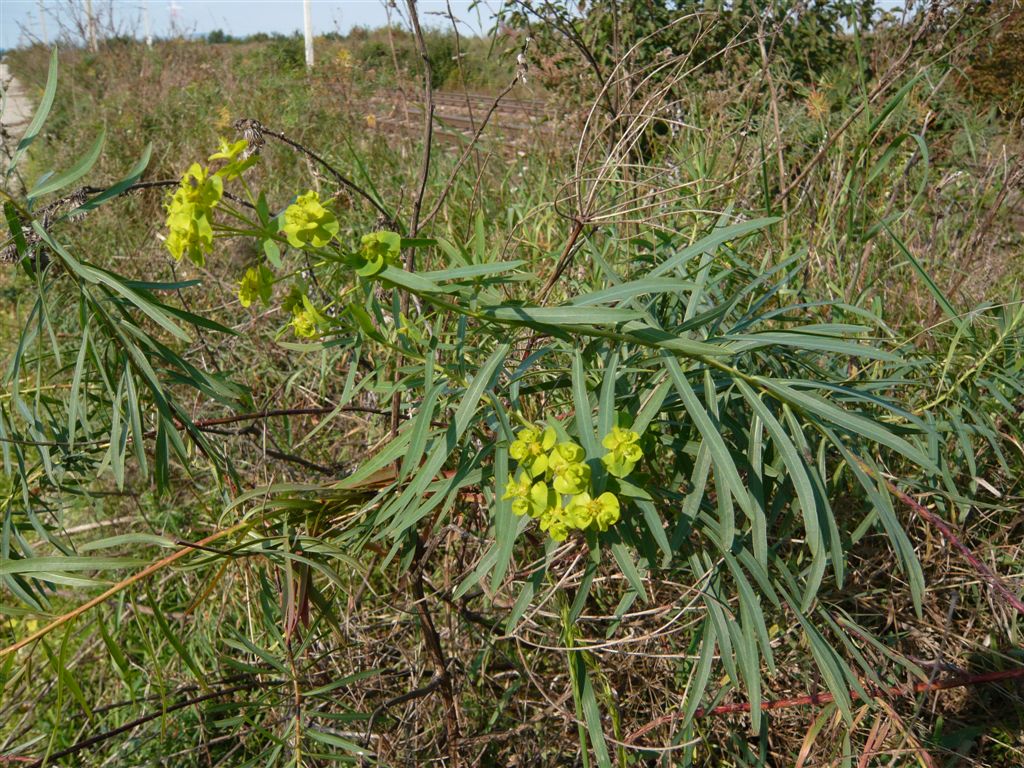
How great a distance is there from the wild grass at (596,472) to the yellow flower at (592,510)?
0.07 meters

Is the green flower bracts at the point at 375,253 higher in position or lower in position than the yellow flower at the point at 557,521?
higher

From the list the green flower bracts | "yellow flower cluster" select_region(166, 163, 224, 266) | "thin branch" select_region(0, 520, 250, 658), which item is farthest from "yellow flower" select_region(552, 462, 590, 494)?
"thin branch" select_region(0, 520, 250, 658)

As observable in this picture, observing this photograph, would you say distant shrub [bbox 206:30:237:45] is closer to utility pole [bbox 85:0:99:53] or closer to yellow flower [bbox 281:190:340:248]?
utility pole [bbox 85:0:99:53]

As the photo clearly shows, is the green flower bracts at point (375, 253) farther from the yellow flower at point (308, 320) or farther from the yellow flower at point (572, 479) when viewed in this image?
the yellow flower at point (572, 479)

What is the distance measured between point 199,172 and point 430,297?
1.00ft

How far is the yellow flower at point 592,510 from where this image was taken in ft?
3.41

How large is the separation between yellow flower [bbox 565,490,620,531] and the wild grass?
0.22ft

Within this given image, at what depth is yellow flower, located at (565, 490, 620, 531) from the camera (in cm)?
104

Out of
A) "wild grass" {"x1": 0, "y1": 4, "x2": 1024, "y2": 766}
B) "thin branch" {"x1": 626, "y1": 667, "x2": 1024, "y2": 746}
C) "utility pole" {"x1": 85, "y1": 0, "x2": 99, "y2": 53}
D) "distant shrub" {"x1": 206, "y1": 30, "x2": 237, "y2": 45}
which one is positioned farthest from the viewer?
"distant shrub" {"x1": 206, "y1": 30, "x2": 237, "y2": 45}

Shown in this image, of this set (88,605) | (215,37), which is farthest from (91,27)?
(215,37)

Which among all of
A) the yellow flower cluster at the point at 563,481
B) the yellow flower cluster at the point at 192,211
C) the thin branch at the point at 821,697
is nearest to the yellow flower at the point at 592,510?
the yellow flower cluster at the point at 563,481

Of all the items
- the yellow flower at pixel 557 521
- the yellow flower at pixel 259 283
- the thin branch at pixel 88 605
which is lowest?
the thin branch at pixel 88 605

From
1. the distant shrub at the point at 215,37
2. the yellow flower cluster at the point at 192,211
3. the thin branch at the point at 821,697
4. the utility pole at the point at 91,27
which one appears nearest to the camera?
the yellow flower cluster at the point at 192,211

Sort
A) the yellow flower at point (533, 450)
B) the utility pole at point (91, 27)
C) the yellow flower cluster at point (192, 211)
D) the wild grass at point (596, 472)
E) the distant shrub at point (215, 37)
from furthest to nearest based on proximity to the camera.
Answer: the distant shrub at point (215, 37), the utility pole at point (91, 27), the wild grass at point (596, 472), the yellow flower at point (533, 450), the yellow flower cluster at point (192, 211)
